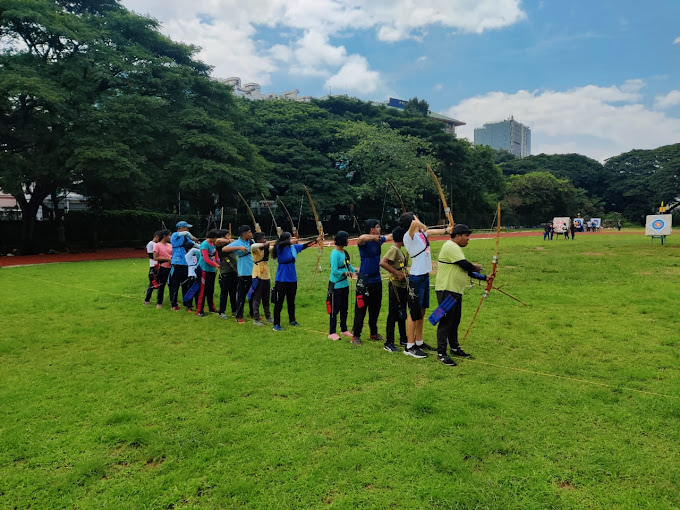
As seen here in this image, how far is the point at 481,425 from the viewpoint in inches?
→ 160

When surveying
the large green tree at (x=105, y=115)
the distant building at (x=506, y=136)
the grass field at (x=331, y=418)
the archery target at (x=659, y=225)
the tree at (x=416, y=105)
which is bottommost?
the grass field at (x=331, y=418)

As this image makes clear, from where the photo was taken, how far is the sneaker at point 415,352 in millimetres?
6014

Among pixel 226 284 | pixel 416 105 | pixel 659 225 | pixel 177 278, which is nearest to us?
pixel 226 284

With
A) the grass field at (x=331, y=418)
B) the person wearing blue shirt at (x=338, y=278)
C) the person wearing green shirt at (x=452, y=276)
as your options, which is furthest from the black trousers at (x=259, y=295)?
the person wearing green shirt at (x=452, y=276)

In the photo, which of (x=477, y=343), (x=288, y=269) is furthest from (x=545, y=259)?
(x=288, y=269)

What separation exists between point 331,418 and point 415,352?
2.22 metres

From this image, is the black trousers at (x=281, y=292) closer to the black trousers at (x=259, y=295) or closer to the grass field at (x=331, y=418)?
the grass field at (x=331, y=418)

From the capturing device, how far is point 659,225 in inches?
941

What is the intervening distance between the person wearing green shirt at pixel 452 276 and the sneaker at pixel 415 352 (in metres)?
0.24

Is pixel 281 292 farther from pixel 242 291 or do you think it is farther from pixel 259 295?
pixel 242 291

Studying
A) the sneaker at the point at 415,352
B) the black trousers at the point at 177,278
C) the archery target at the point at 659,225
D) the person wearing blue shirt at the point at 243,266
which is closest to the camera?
the sneaker at the point at 415,352

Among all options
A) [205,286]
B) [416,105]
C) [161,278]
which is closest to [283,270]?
[205,286]

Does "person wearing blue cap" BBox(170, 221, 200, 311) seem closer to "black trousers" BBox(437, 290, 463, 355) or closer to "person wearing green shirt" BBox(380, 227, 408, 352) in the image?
"person wearing green shirt" BBox(380, 227, 408, 352)

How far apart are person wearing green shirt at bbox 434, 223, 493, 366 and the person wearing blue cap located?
566 centimetres
